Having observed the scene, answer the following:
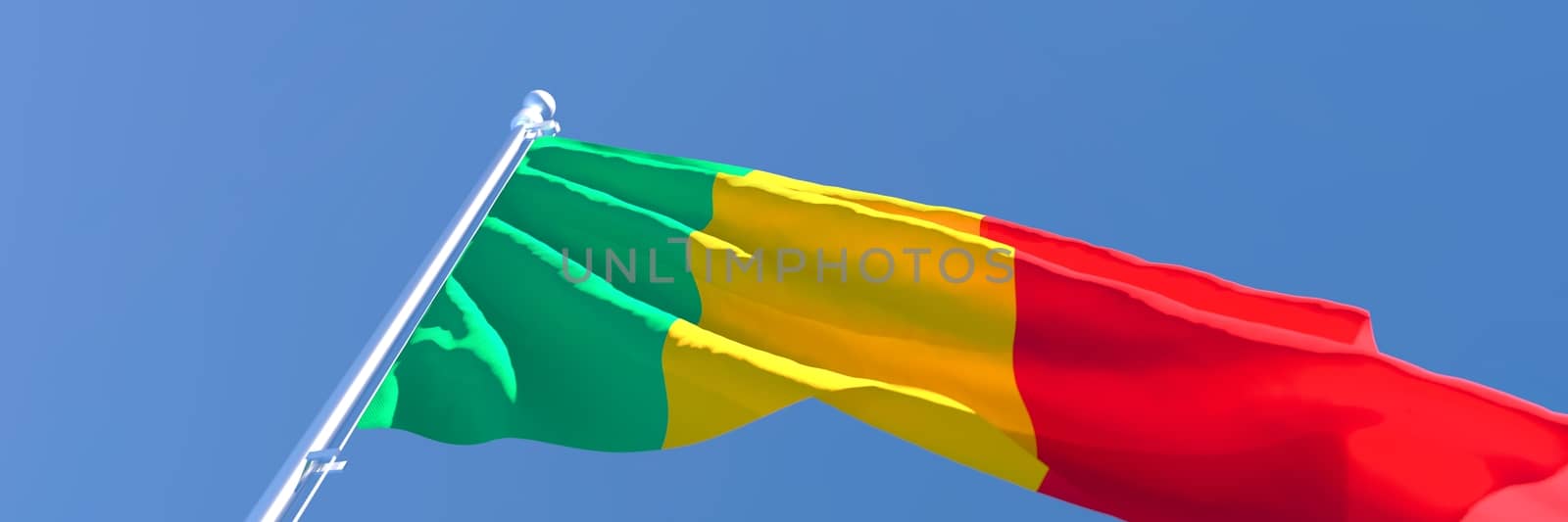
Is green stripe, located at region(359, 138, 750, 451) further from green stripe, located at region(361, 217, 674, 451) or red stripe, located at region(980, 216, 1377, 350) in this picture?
red stripe, located at region(980, 216, 1377, 350)

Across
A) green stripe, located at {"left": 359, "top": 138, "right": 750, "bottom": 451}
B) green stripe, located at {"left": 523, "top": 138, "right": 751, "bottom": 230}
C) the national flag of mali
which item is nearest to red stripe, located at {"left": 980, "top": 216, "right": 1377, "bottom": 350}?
the national flag of mali

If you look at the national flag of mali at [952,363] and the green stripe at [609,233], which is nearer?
the national flag of mali at [952,363]

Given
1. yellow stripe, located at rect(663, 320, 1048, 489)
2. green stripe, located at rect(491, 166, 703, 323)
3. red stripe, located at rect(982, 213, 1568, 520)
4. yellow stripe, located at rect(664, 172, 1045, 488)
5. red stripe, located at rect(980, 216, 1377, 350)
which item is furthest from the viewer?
green stripe, located at rect(491, 166, 703, 323)

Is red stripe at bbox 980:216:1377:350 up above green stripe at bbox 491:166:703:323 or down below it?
above

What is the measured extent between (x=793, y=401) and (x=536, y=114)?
3.16 metres

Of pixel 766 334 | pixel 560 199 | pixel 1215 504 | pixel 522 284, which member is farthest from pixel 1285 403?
pixel 560 199

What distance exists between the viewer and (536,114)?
Answer: 8.07 meters

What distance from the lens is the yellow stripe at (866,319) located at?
5758 millimetres

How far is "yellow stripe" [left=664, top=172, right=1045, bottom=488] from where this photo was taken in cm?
576

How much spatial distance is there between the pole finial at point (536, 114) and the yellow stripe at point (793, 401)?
7.55 ft

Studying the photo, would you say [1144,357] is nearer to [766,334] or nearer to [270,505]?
[766,334]

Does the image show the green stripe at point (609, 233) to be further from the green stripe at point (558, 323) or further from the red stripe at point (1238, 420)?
the red stripe at point (1238, 420)

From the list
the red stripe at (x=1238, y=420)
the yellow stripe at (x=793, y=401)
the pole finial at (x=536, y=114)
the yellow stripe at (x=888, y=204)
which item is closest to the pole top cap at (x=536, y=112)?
the pole finial at (x=536, y=114)

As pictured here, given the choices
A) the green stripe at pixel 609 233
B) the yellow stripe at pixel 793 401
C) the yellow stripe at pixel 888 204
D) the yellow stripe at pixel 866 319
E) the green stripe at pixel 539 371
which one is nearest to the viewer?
the yellow stripe at pixel 793 401
